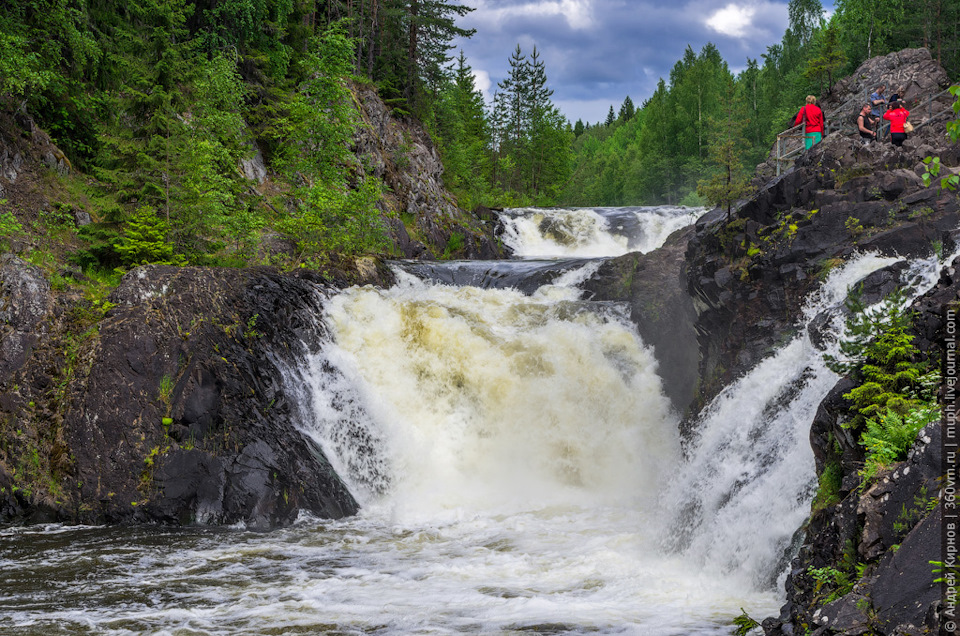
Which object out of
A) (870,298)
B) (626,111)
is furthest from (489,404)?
(626,111)

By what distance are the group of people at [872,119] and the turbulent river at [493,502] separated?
3.27m

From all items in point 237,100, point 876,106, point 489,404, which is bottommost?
point 489,404

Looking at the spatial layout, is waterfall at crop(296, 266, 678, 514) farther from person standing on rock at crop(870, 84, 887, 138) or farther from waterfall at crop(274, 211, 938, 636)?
person standing on rock at crop(870, 84, 887, 138)

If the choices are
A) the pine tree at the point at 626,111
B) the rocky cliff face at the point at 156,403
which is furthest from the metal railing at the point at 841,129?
the pine tree at the point at 626,111

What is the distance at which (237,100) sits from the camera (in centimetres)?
2241

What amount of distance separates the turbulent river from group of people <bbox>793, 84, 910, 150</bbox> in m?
3.27

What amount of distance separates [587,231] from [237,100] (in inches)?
708

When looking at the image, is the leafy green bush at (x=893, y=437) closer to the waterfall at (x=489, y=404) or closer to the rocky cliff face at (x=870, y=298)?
the rocky cliff face at (x=870, y=298)

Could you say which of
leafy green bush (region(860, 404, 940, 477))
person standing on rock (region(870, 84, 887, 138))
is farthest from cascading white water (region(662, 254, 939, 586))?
person standing on rock (region(870, 84, 887, 138))

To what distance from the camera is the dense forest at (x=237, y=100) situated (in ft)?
51.1

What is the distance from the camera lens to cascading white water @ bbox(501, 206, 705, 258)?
32.5m

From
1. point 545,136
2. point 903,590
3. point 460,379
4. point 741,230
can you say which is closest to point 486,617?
point 903,590

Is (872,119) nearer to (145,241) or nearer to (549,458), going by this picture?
(549,458)

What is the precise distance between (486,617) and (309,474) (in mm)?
5995
